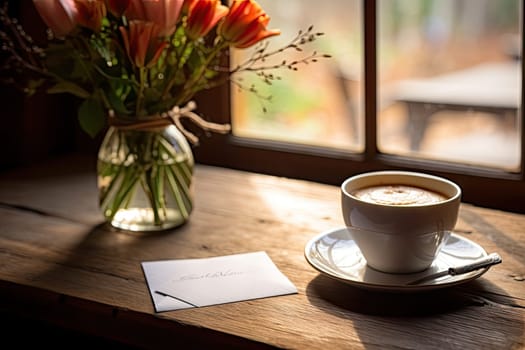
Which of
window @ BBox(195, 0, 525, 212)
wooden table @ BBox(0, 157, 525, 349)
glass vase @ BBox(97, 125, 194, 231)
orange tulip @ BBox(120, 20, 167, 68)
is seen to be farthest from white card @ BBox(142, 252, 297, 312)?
window @ BBox(195, 0, 525, 212)

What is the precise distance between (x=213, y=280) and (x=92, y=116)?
265mm

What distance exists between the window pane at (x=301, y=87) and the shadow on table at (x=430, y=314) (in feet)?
1.00

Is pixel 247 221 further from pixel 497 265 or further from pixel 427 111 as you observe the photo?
pixel 427 111

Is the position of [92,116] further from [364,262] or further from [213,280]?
[364,262]

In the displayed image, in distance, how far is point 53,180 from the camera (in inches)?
53.5

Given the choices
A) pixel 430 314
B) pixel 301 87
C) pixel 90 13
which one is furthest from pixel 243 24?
pixel 301 87

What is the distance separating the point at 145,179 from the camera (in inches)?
43.6

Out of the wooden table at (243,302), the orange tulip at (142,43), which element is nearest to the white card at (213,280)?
the wooden table at (243,302)

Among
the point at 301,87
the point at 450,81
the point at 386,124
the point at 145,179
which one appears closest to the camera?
the point at 145,179

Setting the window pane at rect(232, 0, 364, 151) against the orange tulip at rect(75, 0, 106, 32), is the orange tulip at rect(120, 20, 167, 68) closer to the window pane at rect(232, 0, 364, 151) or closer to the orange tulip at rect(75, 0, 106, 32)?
the orange tulip at rect(75, 0, 106, 32)

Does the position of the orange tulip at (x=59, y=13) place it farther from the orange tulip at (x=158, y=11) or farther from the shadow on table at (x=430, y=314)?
the shadow on table at (x=430, y=314)

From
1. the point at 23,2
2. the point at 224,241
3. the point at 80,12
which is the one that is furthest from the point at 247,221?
the point at 23,2

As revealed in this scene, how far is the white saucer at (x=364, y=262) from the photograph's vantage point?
35.0 inches

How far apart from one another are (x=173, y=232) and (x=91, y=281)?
17cm
